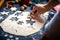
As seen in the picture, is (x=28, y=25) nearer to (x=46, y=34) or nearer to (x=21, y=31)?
(x=21, y=31)

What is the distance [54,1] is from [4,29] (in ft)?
2.10

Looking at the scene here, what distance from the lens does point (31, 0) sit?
1.74 metres

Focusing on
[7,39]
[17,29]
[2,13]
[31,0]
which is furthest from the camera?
[31,0]

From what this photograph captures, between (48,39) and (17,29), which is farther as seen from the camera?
(17,29)

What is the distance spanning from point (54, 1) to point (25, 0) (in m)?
0.81

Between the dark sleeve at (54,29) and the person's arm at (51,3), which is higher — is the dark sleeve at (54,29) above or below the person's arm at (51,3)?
below

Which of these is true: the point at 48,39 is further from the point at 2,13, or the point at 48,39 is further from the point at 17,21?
the point at 2,13

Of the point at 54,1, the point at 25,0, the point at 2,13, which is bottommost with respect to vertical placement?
the point at 2,13

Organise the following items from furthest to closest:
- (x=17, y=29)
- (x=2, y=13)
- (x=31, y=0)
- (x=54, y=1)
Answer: (x=31, y=0), (x=2, y=13), (x=17, y=29), (x=54, y=1)

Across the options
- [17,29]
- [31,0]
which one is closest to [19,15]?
[17,29]

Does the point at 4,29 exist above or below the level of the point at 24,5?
below

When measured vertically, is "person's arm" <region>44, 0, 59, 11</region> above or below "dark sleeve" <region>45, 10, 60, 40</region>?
above

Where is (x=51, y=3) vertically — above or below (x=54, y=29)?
above

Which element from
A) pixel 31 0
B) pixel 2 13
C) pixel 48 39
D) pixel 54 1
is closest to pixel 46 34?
pixel 48 39
